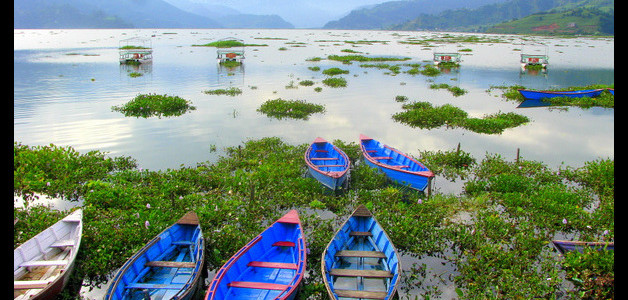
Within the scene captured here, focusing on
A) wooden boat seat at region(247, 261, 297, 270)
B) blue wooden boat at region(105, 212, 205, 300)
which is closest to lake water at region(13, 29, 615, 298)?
blue wooden boat at region(105, 212, 205, 300)

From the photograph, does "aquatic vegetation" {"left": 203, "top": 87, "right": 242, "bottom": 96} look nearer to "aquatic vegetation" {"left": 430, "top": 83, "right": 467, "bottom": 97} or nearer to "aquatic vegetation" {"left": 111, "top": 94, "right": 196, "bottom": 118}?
"aquatic vegetation" {"left": 111, "top": 94, "right": 196, "bottom": 118}

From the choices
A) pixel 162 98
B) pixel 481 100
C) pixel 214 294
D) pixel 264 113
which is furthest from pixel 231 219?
pixel 481 100

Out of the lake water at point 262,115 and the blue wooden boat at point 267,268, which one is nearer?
the blue wooden boat at point 267,268

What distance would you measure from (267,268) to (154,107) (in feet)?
79.7

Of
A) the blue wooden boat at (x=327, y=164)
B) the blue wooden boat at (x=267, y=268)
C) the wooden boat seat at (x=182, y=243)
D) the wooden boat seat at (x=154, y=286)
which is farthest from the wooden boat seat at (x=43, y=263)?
the blue wooden boat at (x=327, y=164)

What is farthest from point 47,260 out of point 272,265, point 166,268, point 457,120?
point 457,120

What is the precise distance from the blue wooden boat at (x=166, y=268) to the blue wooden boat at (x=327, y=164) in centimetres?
610

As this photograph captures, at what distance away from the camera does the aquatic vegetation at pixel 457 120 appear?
87.6 feet

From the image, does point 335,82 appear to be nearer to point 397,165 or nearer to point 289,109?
point 289,109

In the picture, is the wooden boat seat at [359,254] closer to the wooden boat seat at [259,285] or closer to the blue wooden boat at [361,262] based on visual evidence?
the blue wooden boat at [361,262]

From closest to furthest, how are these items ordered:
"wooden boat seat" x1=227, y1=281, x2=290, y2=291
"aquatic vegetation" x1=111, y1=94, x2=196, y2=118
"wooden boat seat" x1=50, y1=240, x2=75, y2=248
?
1. "wooden boat seat" x1=227, y1=281, x2=290, y2=291
2. "wooden boat seat" x1=50, y1=240, x2=75, y2=248
3. "aquatic vegetation" x1=111, y1=94, x2=196, y2=118

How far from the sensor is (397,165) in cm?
1803

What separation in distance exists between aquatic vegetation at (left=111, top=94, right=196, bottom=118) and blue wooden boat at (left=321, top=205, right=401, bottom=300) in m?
22.9

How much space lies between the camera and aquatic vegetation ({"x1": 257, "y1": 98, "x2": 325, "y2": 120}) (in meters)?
29.8
